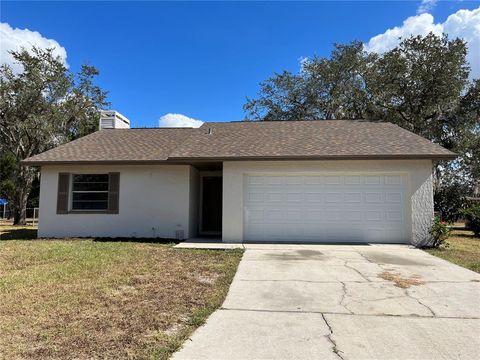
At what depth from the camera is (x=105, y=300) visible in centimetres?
565

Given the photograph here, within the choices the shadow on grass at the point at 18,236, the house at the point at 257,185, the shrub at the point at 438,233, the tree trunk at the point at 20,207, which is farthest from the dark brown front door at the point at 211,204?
the tree trunk at the point at 20,207

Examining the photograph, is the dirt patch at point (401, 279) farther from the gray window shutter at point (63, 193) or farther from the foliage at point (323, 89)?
the foliage at point (323, 89)

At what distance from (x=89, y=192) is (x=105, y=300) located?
30.2 ft

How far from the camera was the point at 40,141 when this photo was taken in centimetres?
2208

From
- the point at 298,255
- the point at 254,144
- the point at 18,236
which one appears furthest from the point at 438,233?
the point at 18,236

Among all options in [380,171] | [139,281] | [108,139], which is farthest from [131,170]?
[380,171]

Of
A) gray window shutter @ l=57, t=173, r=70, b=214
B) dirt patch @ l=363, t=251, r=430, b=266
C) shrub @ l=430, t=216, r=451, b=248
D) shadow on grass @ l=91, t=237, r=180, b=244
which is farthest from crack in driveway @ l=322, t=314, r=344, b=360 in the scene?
gray window shutter @ l=57, t=173, r=70, b=214

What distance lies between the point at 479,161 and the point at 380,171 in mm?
13473

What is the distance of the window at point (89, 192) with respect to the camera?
13977mm

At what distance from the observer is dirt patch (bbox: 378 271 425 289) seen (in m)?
6.76

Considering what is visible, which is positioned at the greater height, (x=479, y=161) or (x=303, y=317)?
(x=479, y=161)

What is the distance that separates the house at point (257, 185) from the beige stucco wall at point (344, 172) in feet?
0.11

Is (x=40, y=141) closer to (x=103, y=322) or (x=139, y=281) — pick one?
(x=139, y=281)

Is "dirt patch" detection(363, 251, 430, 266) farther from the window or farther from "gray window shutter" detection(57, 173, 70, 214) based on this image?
"gray window shutter" detection(57, 173, 70, 214)
